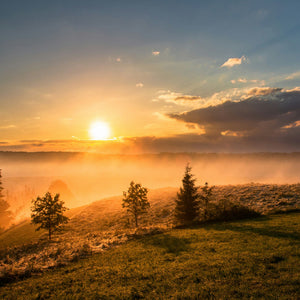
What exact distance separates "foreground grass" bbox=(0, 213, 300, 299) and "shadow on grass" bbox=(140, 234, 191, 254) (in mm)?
103

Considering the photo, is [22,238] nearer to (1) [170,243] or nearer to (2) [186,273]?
(1) [170,243]

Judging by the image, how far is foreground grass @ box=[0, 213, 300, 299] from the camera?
1129 centimetres

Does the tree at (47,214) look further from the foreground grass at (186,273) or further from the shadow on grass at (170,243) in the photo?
the shadow on grass at (170,243)

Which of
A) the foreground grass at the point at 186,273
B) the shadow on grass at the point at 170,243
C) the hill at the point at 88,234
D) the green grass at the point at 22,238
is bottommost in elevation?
the green grass at the point at 22,238

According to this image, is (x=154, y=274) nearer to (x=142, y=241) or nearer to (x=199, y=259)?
(x=199, y=259)

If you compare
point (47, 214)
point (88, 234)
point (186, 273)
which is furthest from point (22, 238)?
point (186, 273)

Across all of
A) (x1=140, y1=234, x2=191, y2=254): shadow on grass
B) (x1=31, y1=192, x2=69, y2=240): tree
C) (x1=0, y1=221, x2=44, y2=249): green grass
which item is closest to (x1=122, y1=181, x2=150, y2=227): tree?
(x1=31, y1=192, x2=69, y2=240): tree

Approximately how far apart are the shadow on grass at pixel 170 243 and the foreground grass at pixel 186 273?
103 millimetres

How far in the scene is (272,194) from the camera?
164 feet

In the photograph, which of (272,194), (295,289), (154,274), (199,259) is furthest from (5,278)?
(272,194)

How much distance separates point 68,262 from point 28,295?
5548mm

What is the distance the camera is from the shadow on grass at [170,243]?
19.1 metres

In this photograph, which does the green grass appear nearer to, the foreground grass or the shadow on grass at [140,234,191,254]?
the shadow on grass at [140,234,191,254]

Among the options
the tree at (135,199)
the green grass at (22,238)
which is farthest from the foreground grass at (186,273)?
the green grass at (22,238)
